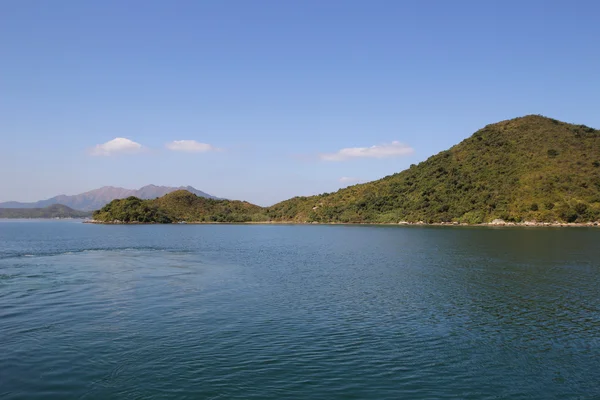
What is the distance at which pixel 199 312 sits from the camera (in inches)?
1271

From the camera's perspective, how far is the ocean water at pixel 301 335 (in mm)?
18906

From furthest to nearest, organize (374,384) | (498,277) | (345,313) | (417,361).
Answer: (498,277)
(345,313)
(417,361)
(374,384)

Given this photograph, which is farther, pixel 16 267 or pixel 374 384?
pixel 16 267

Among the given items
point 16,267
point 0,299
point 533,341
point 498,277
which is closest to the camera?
point 533,341

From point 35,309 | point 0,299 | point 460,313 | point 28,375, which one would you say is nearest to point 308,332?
point 460,313

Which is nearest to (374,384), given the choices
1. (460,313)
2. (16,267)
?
(460,313)

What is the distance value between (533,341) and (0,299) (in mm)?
41838

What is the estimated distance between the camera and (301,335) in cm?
2622

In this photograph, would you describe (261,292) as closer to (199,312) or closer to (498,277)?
(199,312)

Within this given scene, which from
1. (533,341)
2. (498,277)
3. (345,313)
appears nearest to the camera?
(533,341)

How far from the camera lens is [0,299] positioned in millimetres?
36594

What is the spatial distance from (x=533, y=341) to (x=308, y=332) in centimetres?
1373

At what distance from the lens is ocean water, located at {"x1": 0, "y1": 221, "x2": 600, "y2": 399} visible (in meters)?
18.9

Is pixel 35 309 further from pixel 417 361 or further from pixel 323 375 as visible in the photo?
pixel 417 361
